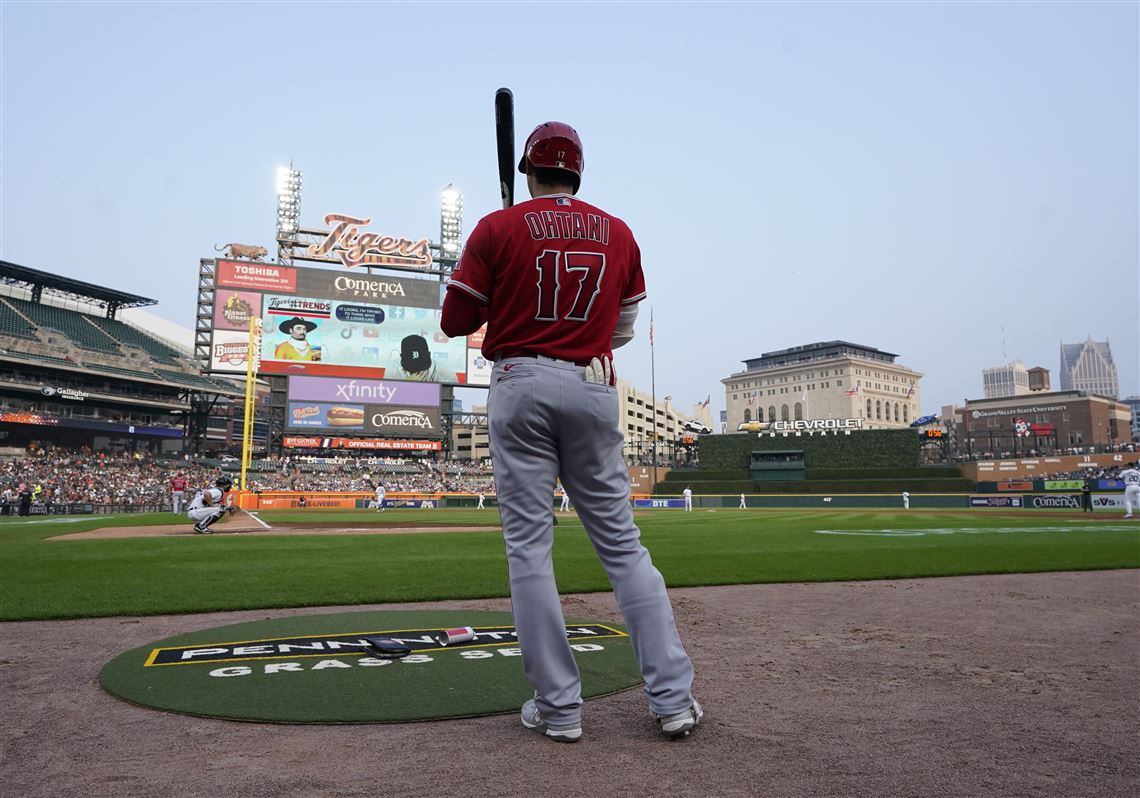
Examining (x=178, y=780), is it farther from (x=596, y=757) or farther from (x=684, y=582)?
(x=684, y=582)

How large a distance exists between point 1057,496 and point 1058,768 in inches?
1445

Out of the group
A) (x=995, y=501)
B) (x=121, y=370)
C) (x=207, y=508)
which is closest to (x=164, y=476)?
(x=121, y=370)

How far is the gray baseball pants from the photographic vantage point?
2500 millimetres

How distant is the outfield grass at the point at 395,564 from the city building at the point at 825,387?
103422 mm

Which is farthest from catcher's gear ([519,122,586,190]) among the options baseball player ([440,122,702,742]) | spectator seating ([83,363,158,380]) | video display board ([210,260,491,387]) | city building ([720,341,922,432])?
city building ([720,341,922,432])

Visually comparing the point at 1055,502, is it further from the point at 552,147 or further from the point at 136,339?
the point at 136,339

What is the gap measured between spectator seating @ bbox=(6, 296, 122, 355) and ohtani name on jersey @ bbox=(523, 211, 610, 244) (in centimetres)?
5899

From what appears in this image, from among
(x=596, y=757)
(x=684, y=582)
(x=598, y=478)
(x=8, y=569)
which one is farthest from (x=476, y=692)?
(x=8, y=569)

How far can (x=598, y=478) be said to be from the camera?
2684 millimetres

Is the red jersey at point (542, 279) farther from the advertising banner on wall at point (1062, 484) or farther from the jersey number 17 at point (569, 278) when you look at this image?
the advertising banner on wall at point (1062, 484)

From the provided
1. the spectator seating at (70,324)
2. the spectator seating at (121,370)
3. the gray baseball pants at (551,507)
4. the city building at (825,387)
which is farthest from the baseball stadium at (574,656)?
the city building at (825,387)

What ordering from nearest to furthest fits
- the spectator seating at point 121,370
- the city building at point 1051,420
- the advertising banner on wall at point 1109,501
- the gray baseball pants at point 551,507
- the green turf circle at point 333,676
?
the gray baseball pants at point 551,507 → the green turf circle at point 333,676 → the advertising banner on wall at point 1109,501 → the spectator seating at point 121,370 → the city building at point 1051,420

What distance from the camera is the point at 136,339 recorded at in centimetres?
5769

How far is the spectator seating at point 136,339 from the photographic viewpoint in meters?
55.6
